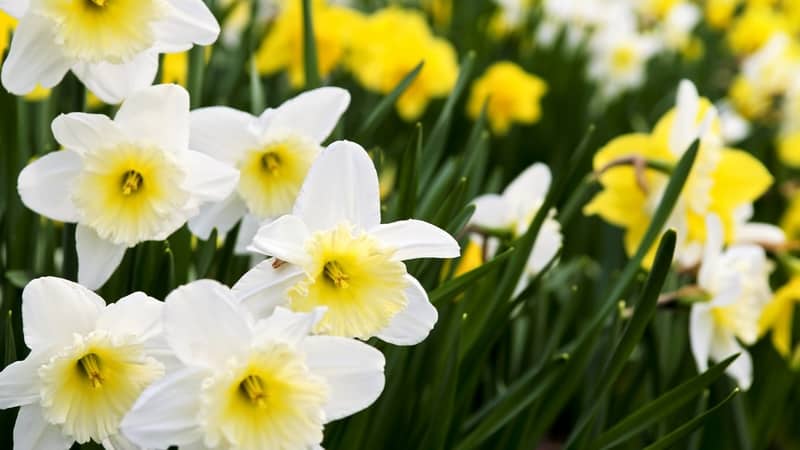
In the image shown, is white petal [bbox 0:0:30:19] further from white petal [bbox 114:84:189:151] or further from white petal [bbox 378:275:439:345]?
white petal [bbox 378:275:439:345]

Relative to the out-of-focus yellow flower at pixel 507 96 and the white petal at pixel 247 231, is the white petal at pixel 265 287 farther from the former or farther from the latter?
the out-of-focus yellow flower at pixel 507 96

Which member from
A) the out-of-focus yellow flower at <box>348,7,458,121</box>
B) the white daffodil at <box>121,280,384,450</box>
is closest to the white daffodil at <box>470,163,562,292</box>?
the white daffodil at <box>121,280,384,450</box>

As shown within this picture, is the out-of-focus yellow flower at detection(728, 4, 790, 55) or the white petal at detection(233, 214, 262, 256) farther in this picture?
the out-of-focus yellow flower at detection(728, 4, 790, 55)

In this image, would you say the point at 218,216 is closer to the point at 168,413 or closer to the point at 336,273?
the point at 336,273

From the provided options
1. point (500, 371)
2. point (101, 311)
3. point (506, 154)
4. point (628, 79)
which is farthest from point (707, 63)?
point (101, 311)

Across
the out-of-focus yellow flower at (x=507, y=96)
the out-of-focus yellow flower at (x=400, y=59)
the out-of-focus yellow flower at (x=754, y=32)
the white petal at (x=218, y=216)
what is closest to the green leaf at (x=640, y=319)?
the white petal at (x=218, y=216)

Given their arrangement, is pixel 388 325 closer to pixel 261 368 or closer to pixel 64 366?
pixel 261 368
